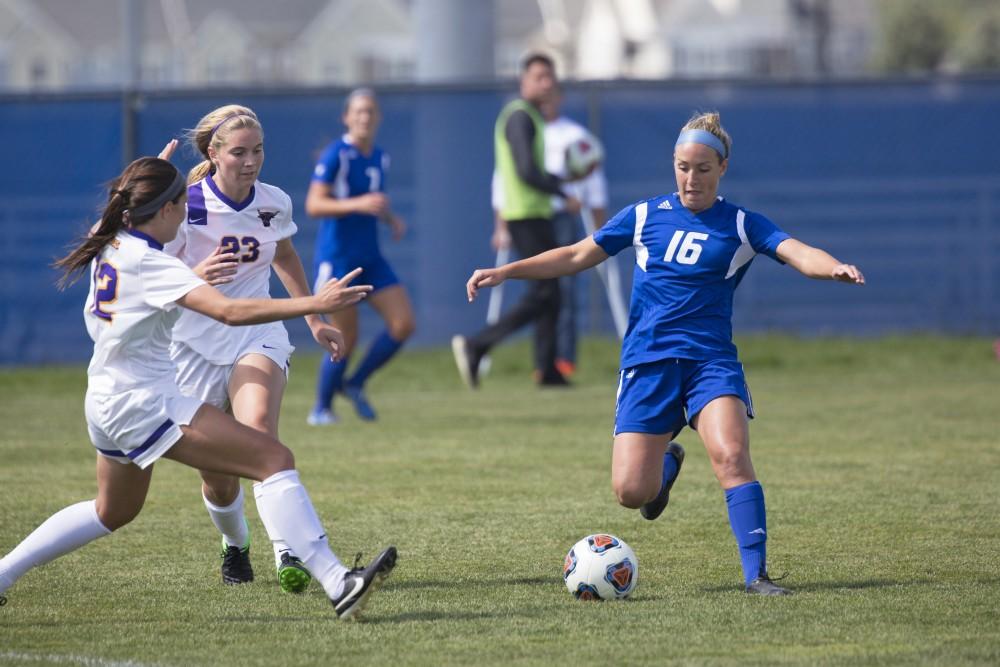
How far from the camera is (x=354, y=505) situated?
25.2ft

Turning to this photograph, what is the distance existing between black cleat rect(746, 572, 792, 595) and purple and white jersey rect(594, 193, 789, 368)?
878mm

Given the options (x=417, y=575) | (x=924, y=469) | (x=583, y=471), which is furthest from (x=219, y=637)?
(x=924, y=469)

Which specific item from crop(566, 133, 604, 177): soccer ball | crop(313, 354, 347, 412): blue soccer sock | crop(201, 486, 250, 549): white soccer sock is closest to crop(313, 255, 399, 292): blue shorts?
crop(313, 354, 347, 412): blue soccer sock

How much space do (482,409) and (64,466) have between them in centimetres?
351

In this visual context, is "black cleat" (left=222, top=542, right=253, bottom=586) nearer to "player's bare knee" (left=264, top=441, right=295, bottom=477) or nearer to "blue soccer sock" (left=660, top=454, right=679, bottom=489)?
"player's bare knee" (left=264, top=441, right=295, bottom=477)

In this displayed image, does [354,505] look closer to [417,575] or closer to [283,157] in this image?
[417,575]

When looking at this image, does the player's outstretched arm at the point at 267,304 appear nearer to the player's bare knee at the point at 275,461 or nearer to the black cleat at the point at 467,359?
the player's bare knee at the point at 275,461

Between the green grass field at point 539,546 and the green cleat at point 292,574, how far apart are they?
0.17ft

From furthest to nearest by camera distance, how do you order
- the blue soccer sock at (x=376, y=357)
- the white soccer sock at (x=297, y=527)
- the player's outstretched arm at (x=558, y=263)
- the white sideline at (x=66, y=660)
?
the blue soccer sock at (x=376, y=357) → the player's outstretched arm at (x=558, y=263) → the white soccer sock at (x=297, y=527) → the white sideline at (x=66, y=660)

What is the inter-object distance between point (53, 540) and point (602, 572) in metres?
1.96

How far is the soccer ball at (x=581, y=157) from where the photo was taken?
12.9m

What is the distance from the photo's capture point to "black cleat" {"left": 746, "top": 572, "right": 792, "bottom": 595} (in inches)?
217

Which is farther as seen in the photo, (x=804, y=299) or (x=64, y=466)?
(x=804, y=299)

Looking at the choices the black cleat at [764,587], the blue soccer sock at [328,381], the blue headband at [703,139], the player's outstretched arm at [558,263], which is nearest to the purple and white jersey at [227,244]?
the player's outstretched arm at [558,263]
